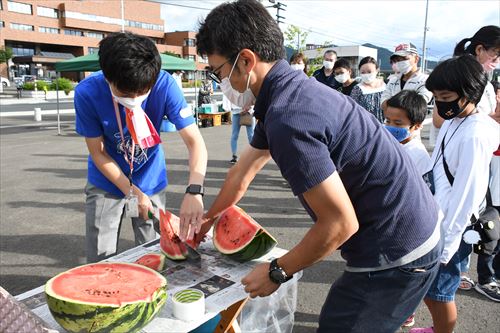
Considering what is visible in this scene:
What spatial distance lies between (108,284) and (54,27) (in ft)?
205

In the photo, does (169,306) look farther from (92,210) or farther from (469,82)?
(469,82)

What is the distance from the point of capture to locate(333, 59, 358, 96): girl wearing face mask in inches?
236

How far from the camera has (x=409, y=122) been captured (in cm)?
305

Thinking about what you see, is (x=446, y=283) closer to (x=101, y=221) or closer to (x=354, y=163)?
(x=354, y=163)

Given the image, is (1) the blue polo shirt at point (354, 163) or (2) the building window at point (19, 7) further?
(2) the building window at point (19, 7)

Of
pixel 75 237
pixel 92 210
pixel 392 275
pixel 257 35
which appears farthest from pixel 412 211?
pixel 75 237

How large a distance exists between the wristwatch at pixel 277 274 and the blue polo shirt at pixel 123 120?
1305 mm

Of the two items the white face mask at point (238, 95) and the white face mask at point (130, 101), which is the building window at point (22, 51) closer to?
the white face mask at point (130, 101)

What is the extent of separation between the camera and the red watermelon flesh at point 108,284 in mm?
1576

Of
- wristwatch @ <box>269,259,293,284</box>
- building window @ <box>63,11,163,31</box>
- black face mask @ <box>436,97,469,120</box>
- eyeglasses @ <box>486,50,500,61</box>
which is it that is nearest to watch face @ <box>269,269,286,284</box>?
wristwatch @ <box>269,259,293,284</box>

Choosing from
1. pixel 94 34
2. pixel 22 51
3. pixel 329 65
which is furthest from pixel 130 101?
pixel 94 34

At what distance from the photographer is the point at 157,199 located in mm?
2795

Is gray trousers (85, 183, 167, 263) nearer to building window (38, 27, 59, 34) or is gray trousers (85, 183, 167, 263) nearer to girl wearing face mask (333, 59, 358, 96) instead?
girl wearing face mask (333, 59, 358, 96)

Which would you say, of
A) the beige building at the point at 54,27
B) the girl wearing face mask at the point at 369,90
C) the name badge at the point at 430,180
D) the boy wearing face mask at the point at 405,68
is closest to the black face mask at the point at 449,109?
the name badge at the point at 430,180
